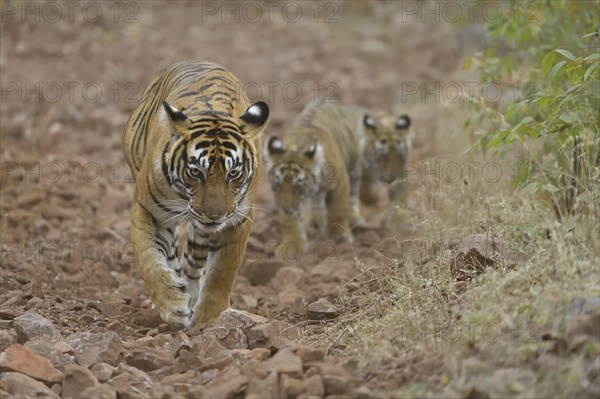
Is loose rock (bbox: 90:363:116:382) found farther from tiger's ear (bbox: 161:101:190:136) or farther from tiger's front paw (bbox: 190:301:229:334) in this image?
tiger's ear (bbox: 161:101:190:136)

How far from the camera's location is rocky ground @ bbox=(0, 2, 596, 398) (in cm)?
498

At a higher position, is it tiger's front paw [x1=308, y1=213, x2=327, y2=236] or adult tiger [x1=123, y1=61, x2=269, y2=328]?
adult tiger [x1=123, y1=61, x2=269, y2=328]

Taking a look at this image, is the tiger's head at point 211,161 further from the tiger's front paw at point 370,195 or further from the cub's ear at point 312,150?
the tiger's front paw at point 370,195

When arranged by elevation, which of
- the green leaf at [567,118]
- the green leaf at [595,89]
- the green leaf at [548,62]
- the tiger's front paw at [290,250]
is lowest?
the tiger's front paw at [290,250]

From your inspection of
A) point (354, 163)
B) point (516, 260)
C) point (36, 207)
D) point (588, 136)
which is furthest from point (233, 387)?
point (354, 163)

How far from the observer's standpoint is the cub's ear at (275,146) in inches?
388

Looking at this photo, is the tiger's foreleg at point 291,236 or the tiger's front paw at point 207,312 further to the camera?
the tiger's foreleg at point 291,236

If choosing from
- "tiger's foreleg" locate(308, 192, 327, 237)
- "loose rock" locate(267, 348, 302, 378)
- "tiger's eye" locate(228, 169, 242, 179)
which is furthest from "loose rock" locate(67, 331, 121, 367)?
"tiger's foreleg" locate(308, 192, 327, 237)

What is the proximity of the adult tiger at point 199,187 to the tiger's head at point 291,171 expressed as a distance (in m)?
2.73

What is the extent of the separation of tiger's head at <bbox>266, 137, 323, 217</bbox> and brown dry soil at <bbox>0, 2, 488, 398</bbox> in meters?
0.49

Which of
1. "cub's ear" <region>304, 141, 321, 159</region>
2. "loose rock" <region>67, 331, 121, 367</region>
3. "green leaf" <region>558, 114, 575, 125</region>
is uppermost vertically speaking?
"green leaf" <region>558, 114, 575, 125</region>

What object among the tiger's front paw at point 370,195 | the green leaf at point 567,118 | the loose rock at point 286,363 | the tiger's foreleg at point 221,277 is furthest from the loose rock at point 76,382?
the tiger's front paw at point 370,195

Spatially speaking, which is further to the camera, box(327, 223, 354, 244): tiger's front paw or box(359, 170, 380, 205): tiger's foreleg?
box(359, 170, 380, 205): tiger's foreleg

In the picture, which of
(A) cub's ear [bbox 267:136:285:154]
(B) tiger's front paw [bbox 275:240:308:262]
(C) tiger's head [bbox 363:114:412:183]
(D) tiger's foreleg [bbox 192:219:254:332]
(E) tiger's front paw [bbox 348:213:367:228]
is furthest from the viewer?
(C) tiger's head [bbox 363:114:412:183]
